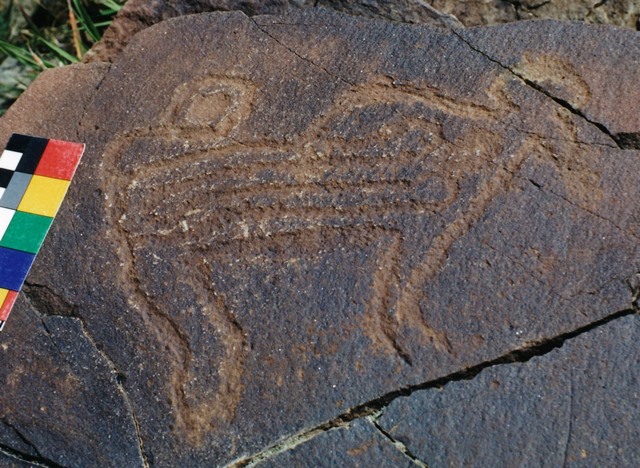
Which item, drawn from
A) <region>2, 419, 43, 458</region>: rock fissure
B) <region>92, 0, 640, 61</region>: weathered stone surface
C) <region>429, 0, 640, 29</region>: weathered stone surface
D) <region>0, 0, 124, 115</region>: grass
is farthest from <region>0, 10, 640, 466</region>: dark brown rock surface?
<region>0, 0, 124, 115</region>: grass

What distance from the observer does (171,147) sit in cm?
194

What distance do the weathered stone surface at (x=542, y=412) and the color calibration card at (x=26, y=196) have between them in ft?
2.75

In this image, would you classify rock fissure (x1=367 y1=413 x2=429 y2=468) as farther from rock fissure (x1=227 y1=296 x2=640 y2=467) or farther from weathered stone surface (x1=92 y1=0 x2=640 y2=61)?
weathered stone surface (x1=92 y1=0 x2=640 y2=61)

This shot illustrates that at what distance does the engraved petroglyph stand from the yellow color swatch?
0.12 meters

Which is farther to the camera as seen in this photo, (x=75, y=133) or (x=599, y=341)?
(x=75, y=133)

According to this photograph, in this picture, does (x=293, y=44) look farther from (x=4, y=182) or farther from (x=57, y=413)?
(x=57, y=413)

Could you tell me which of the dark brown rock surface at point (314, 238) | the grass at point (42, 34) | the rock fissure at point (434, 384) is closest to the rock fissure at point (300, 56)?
the dark brown rock surface at point (314, 238)

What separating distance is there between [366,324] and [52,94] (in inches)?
37.8

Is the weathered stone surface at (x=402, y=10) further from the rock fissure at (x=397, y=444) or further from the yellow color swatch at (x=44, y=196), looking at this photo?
the rock fissure at (x=397, y=444)

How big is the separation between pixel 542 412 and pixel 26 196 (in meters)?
1.20

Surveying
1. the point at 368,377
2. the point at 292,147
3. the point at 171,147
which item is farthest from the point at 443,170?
the point at 171,147

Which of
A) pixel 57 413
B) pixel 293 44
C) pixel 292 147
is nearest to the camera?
pixel 57 413

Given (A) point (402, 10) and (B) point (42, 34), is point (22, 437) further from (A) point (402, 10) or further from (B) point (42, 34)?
(B) point (42, 34)

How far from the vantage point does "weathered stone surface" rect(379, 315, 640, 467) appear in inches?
60.2
